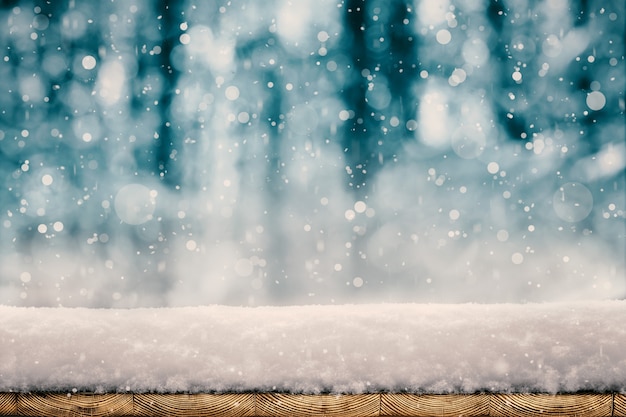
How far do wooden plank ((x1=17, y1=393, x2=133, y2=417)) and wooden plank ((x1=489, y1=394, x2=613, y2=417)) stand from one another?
0.84 metres

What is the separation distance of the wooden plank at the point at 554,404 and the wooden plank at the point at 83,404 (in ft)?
2.76

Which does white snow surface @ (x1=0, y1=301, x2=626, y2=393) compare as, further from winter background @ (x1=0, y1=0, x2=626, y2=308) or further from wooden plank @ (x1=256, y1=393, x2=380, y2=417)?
winter background @ (x1=0, y1=0, x2=626, y2=308)

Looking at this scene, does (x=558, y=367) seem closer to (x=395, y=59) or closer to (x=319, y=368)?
(x=319, y=368)

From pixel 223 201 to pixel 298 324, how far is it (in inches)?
27.5

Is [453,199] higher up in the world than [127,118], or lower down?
lower down

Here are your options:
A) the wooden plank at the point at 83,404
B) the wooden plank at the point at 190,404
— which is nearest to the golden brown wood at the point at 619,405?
the wooden plank at the point at 190,404

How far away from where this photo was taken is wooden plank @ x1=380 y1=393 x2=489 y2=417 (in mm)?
1091

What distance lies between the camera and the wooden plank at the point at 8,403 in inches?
44.2

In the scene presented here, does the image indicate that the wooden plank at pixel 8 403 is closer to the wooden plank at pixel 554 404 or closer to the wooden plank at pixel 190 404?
the wooden plank at pixel 190 404

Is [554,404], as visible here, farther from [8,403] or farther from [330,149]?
[8,403]

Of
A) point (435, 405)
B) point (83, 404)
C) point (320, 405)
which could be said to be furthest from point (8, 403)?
point (435, 405)

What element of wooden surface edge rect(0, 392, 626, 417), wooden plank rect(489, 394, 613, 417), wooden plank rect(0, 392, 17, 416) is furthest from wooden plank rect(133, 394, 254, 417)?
wooden plank rect(489, 394, 613, 417)

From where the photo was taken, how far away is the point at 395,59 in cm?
180

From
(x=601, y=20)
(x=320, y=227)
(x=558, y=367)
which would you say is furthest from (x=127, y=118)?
(x=601, y=20)
